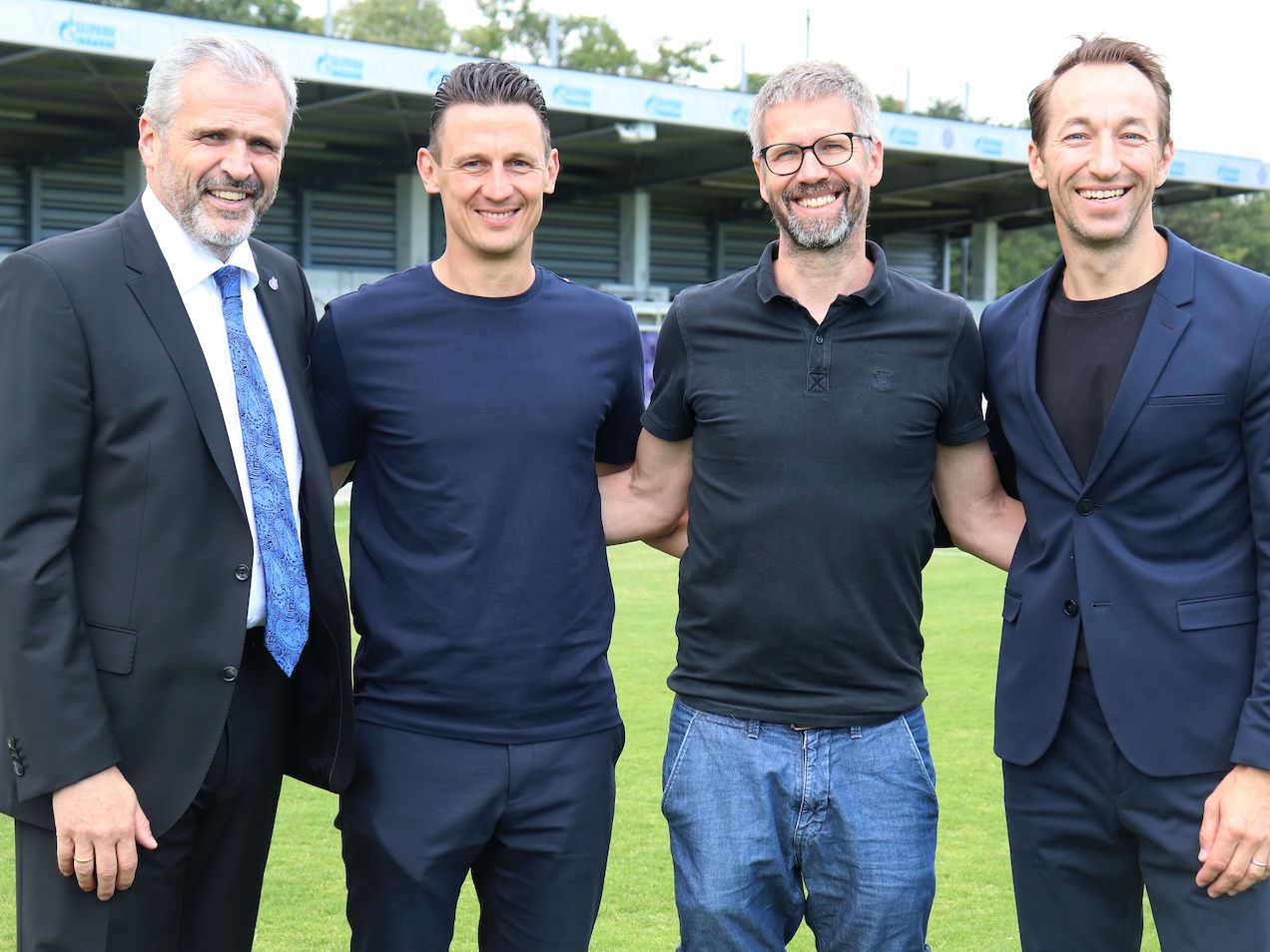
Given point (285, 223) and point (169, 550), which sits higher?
point (285, 223)

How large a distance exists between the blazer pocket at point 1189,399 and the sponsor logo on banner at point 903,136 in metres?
25.3

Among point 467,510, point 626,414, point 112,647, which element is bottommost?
point 112,647

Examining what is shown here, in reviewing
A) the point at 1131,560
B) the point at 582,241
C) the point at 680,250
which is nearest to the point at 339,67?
the point at 582,241

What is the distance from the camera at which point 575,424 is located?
11.2 ft

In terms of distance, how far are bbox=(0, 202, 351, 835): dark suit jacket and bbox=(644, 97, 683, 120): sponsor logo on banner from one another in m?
23.0

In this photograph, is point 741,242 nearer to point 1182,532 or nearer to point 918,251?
point 918,251

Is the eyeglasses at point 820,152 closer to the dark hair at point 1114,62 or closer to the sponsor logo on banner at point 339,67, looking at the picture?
the dark hair at point 1114,62

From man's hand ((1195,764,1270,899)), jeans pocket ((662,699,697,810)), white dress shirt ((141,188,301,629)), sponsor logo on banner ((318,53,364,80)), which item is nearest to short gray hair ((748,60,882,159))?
white dress shirt ((141,188,301,629))

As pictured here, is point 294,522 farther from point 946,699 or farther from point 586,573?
point 946,699

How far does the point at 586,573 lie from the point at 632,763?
3542mm

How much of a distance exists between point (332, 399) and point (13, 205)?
26593 mm

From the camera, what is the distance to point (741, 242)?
3575 centimetres

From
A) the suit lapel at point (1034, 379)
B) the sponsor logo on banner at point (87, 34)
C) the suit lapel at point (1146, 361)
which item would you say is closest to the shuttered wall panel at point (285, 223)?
the sponsor logo on banner at point (87, 34)

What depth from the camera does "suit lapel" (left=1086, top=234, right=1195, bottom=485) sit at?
313 centimetres
